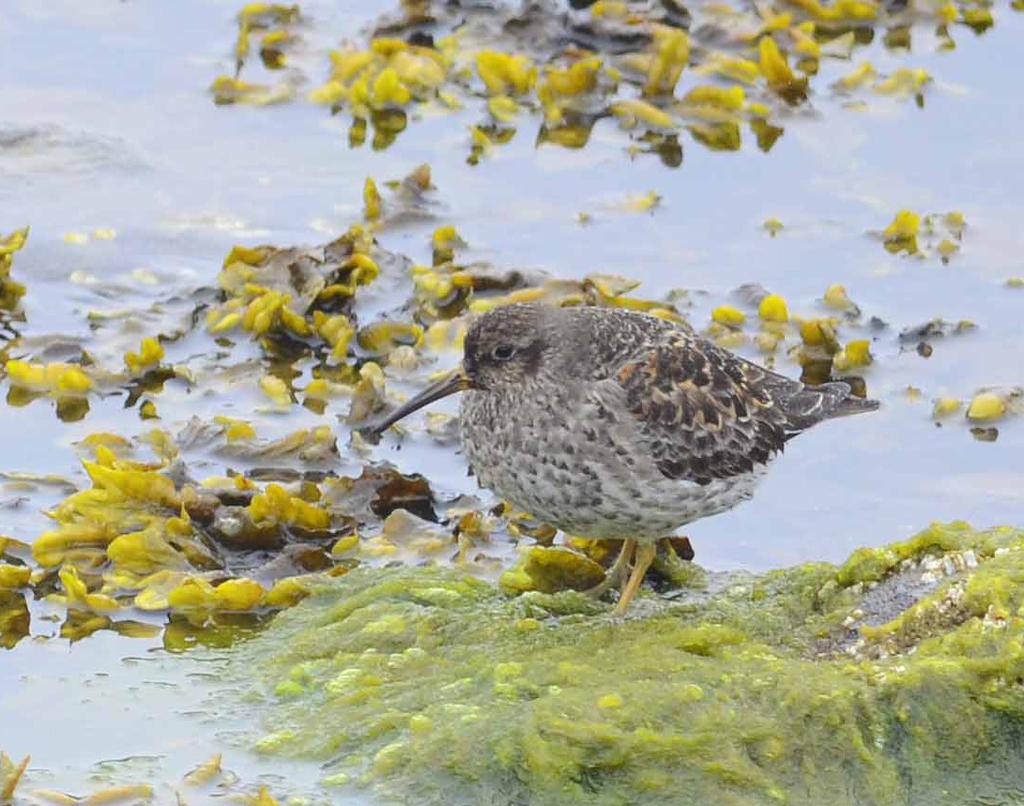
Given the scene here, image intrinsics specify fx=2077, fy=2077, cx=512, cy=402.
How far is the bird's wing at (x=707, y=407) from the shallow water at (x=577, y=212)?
1.81 feet

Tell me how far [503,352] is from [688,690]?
154cm

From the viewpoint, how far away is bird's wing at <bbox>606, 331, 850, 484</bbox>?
6.44 m

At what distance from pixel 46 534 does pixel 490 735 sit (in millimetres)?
2065

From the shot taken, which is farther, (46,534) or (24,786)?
(46,534)

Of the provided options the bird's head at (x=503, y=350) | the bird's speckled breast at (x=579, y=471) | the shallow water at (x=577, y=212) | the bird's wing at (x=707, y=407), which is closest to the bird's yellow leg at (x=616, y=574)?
the bird's speckled breast at (x=579, y=471)

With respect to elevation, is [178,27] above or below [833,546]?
above

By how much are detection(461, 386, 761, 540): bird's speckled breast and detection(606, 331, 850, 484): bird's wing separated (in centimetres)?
8

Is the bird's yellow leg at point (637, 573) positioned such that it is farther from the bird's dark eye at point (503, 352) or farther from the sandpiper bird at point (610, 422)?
the bird's dark eye at point (503, 352)

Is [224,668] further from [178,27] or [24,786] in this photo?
[178,27]

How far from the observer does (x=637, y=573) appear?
6.46 m

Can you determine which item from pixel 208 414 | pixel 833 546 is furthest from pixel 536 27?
pixel 833 546

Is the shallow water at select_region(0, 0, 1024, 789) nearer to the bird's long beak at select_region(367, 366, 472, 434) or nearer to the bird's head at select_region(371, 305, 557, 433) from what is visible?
the bird's long beak at select_region(367, 366, 472, 434)

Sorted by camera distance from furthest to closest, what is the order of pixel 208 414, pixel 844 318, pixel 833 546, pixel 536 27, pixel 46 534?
pixel 536 27
pixel 844 318
pixel 208 414
pixel 833 546
pixel 46 534

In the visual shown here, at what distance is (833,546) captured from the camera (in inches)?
288
